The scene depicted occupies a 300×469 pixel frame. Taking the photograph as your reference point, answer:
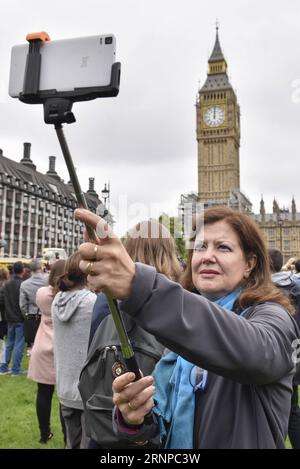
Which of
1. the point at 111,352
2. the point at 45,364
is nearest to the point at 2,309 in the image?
the point at 45,364

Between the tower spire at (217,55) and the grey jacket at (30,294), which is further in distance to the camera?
the tower spire at (217,55)

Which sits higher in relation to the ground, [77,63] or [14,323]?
[77,63]

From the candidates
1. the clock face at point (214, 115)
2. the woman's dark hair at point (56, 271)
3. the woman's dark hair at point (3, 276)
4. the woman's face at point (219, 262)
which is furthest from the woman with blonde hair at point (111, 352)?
the clock face at point (214, 115)

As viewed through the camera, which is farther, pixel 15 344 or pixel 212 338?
pixel 15 344

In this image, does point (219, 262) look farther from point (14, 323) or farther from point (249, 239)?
point (14, 323)

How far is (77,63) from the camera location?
123 centimetres

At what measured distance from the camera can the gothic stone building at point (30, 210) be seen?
232 feet

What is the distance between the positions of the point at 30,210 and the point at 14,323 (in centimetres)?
7017

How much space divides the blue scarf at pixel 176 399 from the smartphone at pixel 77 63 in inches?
47.2

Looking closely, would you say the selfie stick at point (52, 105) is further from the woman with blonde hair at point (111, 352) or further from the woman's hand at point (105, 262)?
the woman with blonde hair at point (111, 352)

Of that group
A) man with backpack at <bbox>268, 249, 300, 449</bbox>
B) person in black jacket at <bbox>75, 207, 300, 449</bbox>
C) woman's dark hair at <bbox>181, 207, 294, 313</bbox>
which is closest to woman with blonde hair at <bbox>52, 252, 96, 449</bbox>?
man with backpack at <bbox>268, 249, 300, 449</bbox>
